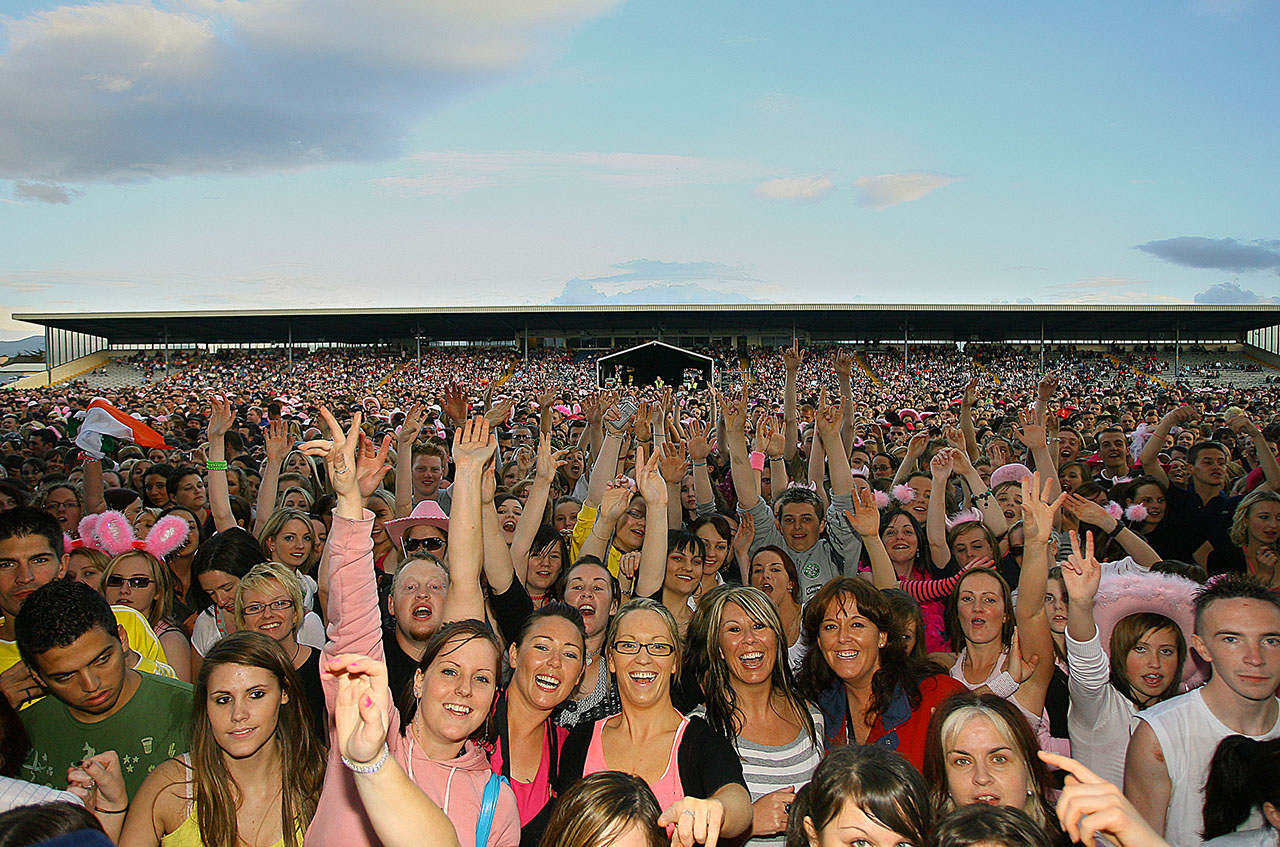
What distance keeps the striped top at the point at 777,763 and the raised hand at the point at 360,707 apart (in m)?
1.53

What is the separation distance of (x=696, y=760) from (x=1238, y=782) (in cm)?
164

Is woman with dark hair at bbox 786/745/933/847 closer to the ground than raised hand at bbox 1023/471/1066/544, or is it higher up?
closer to the ground

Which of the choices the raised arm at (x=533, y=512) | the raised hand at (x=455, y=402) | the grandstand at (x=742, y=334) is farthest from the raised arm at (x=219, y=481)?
the grandstand at (x=742, y=334)

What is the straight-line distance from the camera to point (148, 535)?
4.91m

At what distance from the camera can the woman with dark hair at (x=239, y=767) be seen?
249 cm

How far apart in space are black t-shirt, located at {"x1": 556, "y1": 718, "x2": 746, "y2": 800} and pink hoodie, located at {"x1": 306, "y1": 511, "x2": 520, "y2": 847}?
0.97 feet

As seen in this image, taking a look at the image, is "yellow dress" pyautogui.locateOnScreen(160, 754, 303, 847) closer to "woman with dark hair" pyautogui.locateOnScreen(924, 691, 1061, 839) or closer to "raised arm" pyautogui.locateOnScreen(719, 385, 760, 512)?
"woman with dark hair" pyautogui.locateOnScreen(924, 691, 1061, 839)

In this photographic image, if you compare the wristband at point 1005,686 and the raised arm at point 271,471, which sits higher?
the raised arm at point 271,471

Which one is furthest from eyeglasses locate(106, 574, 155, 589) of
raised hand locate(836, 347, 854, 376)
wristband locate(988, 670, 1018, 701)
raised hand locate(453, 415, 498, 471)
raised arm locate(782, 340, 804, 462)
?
raised hand locate(836, 347, 854, 376)

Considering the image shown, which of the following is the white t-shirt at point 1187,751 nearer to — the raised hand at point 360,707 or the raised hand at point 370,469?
the raised hand at point 360,707

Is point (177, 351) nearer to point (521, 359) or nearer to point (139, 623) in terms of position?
point (521, 359)

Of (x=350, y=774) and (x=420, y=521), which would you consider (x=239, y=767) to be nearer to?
(x=350, y=774)

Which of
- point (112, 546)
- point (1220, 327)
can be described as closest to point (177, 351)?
point (112, 546)

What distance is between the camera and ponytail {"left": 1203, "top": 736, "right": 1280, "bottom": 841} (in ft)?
7.11
